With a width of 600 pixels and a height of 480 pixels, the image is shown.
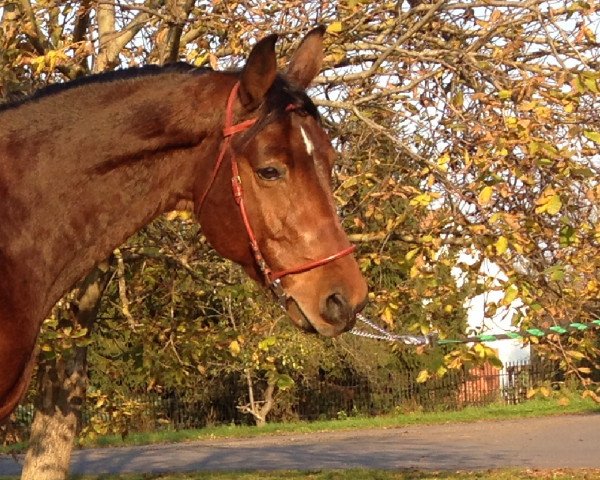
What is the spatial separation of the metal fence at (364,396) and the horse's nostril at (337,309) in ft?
76.1

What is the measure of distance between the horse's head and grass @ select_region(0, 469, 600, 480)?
8.84 m

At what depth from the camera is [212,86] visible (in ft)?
12.1

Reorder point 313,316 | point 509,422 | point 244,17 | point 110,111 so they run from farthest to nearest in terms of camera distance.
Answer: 1. point 509,422
2. point 244,17
3. point 110,111
4. point 313,316

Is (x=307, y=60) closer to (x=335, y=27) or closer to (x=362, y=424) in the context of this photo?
(x=335, y=27)

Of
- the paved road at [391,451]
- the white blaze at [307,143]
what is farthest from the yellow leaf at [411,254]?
the paved road at [391,451]

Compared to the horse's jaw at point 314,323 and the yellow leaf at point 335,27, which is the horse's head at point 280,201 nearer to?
the horse's jaw at point 314,323

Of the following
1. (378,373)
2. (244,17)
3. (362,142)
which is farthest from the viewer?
(378,373)

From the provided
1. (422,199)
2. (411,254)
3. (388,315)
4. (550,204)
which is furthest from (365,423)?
(550,204)

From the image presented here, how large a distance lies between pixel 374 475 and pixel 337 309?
9648mm

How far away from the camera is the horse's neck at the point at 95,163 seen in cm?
355

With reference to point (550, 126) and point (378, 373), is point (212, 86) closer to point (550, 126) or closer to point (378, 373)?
point (550, 126)

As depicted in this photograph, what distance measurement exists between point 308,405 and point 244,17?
22.0 metres

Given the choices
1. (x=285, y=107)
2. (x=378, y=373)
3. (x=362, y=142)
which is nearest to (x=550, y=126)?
(x=362, y=142)

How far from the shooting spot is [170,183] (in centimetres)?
371
